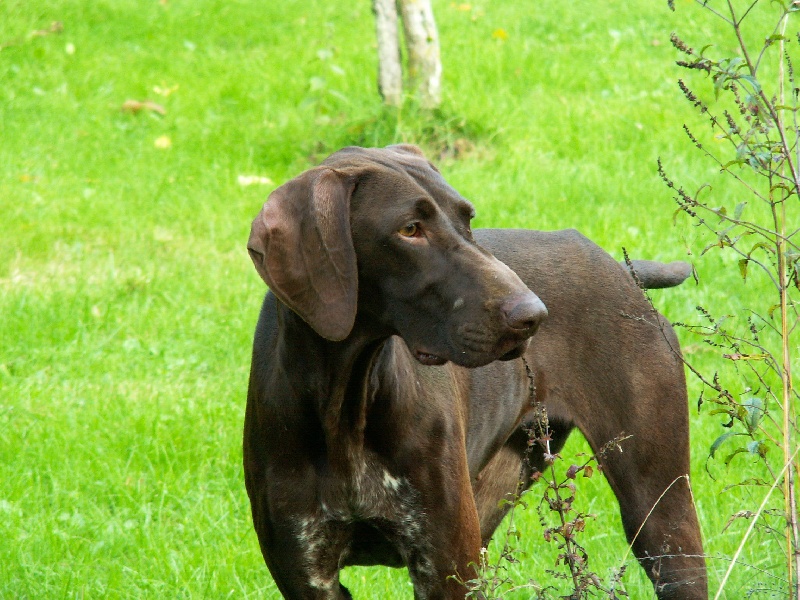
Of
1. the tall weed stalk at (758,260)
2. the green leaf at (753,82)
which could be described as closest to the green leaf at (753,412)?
the tall weed stalk at (758,260)

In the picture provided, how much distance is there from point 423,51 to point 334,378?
5690mm

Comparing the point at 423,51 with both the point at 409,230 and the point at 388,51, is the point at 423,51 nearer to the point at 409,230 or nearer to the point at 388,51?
the point at 388,51

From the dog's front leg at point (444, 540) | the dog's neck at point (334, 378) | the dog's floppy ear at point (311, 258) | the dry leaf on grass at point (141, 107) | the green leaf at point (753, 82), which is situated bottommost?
the dry leaf on grass at point (141, 107)

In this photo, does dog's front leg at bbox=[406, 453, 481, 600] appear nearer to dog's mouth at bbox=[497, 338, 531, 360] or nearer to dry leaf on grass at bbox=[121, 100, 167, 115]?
dog's mouth at bbox=[497, 338, 531, 360]

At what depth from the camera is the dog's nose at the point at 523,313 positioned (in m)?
2.73

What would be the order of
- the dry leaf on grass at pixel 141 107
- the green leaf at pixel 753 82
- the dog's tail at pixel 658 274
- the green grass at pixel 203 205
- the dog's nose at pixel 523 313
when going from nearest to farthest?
the green leaf at pixel 753 82 → the dog's nose at pixel 523 313 → the dog's tail at pixel 658 274 → the green grass at pixel 203 205 → the dry leaf on grass at pixel 141 107

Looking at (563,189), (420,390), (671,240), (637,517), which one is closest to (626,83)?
(563,189)

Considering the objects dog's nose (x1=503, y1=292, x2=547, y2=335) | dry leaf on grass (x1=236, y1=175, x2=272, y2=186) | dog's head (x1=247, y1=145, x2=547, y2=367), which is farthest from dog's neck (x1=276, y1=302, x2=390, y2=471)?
dry leaf on grass (x1=236, y1=175, x2=272, y2=186)

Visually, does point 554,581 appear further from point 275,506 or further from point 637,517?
point 275,506

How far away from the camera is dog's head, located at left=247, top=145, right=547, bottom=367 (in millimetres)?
2814

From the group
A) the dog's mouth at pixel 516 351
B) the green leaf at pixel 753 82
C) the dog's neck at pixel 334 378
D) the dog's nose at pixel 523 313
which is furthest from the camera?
the dog's neck at pixel 334 378

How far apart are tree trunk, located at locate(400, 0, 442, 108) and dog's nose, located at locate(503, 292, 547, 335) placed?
5.89 metres

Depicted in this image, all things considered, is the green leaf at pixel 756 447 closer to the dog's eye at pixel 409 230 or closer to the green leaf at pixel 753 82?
the green leaf at pixel 753 82

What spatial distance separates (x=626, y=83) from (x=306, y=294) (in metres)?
7.23
